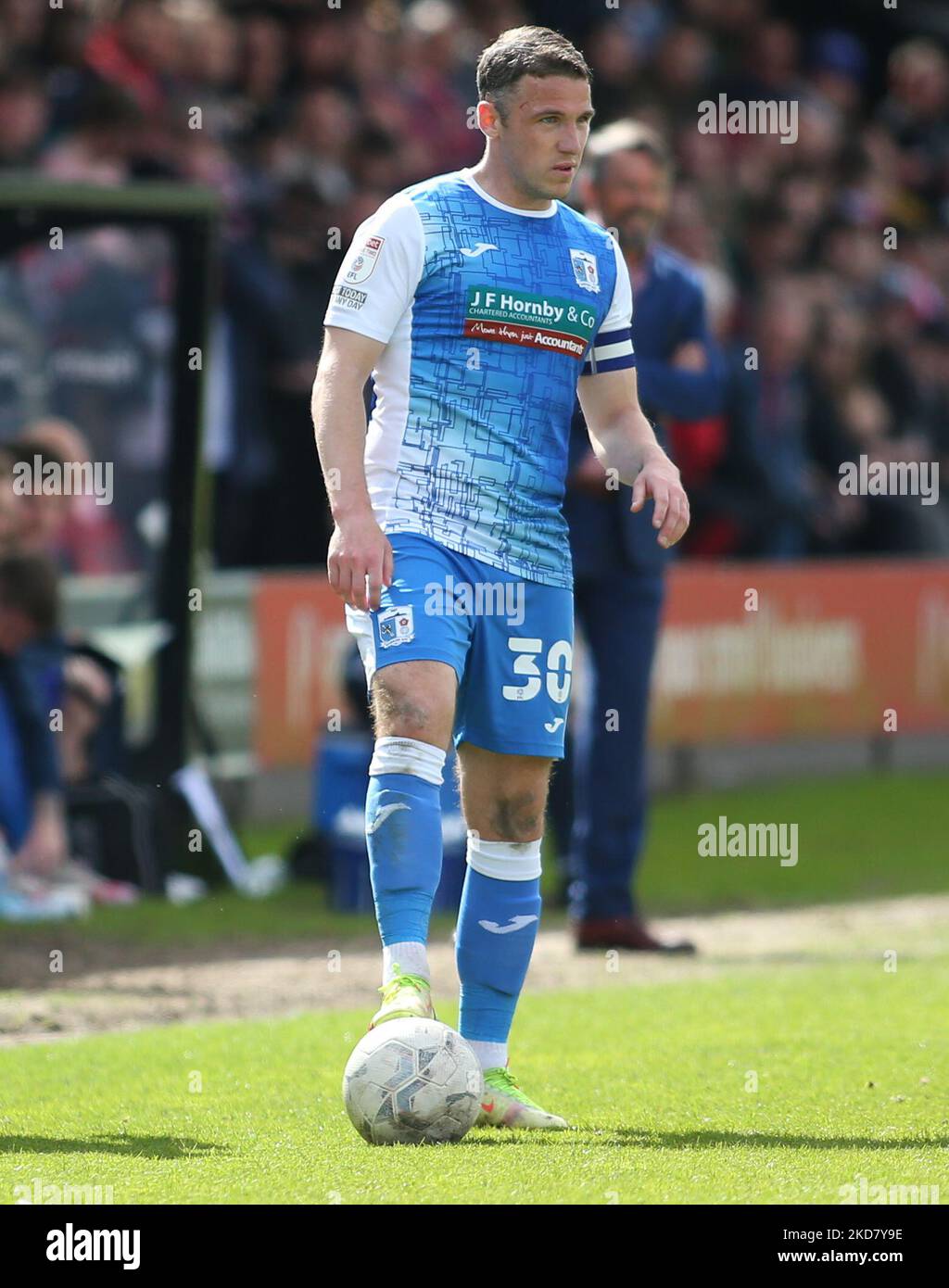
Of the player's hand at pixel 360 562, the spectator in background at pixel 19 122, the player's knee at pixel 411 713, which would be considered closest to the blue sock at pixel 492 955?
the player's knee at pixel 411 713

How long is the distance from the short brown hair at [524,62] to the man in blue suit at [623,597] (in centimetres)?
302

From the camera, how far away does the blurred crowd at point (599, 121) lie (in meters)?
12.5

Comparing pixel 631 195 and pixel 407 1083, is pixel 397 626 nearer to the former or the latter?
→ pixel 407 1083

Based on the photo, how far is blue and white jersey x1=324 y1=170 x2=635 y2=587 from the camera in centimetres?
526

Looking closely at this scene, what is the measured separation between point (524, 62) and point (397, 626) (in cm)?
138

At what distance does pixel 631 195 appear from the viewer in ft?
27.4

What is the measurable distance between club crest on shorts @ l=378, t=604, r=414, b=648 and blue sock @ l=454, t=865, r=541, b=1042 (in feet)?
2.28

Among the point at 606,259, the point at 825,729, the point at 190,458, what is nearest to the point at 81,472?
the point at 190,458
